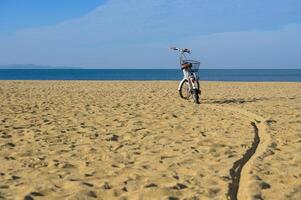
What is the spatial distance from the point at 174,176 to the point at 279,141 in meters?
2.97

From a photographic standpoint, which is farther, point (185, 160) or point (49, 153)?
point (49, 153)

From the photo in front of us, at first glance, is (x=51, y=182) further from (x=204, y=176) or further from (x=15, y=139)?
(x=15, y=139)

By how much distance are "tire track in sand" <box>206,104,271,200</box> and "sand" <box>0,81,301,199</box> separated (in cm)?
1

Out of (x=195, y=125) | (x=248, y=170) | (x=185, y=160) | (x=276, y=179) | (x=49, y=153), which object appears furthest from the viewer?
(x=195, y=125)

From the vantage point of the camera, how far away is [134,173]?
590 centimetres

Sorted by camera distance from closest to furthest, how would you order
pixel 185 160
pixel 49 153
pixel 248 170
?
pixel 248 170
pixel 185 160
pixel 49 153

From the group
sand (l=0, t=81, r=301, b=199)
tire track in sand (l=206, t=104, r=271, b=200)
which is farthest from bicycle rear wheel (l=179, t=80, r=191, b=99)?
tire track in sand (l=206, t=104, r=271, b=200)

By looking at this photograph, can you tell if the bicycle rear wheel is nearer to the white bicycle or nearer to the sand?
the white bicycle

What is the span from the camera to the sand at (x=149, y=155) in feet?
17.3

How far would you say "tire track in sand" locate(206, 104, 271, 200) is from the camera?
17.0ft

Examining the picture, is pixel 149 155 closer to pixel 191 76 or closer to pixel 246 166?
pixel 246 166

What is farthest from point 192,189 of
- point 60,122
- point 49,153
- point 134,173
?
point 60,122

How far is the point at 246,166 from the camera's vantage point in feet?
20.8

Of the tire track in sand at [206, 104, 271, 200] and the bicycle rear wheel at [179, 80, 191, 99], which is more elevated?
the bicycle rear wheel at [179, 80, 191, 99]
